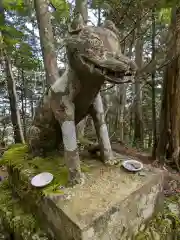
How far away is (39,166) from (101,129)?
27.4 inches

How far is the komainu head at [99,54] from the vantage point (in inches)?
46.8

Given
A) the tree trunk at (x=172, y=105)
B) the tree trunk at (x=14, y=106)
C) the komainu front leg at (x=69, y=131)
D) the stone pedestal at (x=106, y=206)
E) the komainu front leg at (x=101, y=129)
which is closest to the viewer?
the stone pedestal at (x=106, y=206)

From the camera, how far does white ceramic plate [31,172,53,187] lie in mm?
1575

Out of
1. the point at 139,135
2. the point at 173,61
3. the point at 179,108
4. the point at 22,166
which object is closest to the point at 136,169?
the point at 22,166

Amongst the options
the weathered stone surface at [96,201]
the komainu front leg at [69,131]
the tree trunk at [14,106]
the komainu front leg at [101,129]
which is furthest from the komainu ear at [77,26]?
the tree trunk at [14,106]

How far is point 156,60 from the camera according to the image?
12.0ft

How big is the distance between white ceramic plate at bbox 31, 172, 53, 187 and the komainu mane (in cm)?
20

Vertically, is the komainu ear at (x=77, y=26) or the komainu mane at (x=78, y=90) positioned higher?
the komainu ear at (x=77, y=26)

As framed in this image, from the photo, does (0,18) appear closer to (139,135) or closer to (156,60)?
(156,60)

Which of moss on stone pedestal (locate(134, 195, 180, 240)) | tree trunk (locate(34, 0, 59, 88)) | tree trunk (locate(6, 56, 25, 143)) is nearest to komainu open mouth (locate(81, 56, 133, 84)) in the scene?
moss on stone pedestal (locate(134, 195, 180, 240))

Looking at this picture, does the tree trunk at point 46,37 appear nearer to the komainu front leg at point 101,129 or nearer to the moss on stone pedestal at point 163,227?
the komainu front leg at point 101,129

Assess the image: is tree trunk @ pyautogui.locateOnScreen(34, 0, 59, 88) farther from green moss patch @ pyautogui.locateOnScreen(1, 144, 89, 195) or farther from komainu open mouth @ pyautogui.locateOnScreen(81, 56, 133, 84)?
komainu open mouth @ pyautogui.locateOnScreen(81, 56, 133, 84)

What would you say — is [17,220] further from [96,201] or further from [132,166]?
[132,166]

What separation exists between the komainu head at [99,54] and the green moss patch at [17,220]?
133 centimetres
